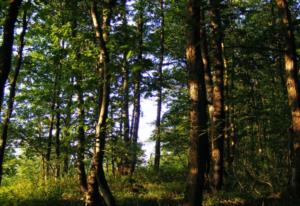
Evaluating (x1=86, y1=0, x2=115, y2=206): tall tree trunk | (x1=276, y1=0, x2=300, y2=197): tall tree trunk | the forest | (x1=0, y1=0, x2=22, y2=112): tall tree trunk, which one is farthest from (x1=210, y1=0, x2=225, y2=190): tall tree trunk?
(x1=0, y1=0, x2=22, y2=112): tall tree trunk

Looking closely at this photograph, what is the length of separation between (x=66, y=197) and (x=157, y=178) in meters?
6.59

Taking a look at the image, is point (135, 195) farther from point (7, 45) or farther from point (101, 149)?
point (7, 45)

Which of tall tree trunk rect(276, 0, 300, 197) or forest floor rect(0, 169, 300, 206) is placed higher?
tall tree trunk rect(276, 0, 300, 197)

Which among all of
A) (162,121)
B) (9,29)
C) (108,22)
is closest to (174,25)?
(162,121)

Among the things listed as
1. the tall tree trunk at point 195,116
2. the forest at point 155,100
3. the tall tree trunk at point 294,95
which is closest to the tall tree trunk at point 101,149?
the forest at point 155,100

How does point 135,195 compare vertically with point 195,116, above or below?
below

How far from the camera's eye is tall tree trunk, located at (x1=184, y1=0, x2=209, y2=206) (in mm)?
9578

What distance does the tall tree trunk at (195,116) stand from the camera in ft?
31.4

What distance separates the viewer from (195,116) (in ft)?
32.2

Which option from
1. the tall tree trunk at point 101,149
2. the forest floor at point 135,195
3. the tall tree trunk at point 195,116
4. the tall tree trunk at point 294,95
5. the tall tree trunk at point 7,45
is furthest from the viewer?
the forest floor at point 135,195

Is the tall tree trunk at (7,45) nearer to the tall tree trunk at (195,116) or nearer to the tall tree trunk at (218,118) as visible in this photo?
the tall tree trunk at (195,116)

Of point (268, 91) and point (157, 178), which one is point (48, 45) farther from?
point (268, 91)

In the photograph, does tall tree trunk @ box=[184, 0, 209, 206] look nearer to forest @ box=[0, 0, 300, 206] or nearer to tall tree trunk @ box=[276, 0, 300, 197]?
forest @ box=[0, 0, 300, 206]

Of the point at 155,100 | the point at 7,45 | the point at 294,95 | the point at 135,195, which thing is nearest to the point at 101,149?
the point at 135,195
